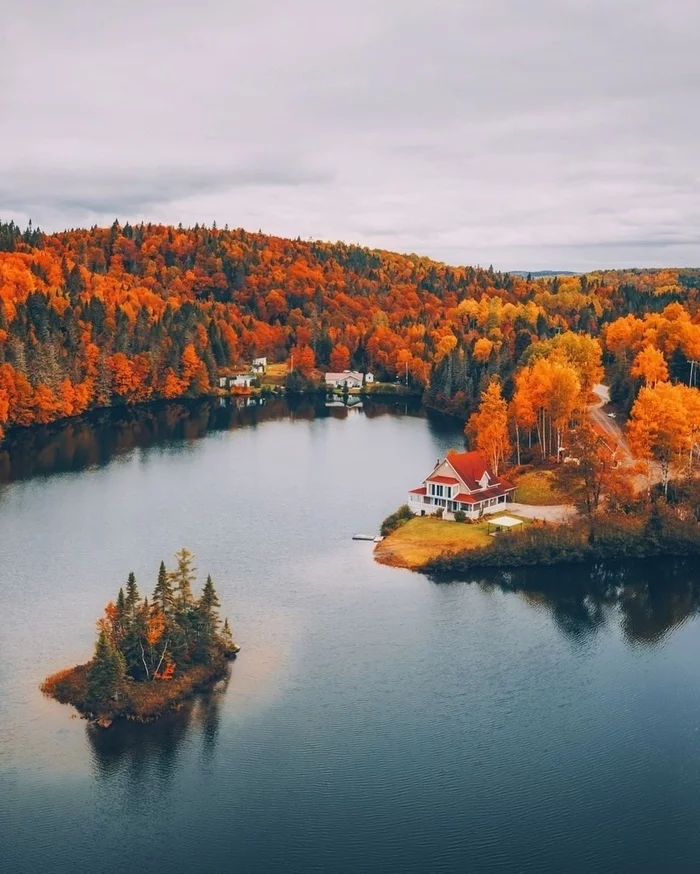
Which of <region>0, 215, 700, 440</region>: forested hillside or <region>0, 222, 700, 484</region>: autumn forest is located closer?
<region>0, 222, 700, 484</region>: autumn forest

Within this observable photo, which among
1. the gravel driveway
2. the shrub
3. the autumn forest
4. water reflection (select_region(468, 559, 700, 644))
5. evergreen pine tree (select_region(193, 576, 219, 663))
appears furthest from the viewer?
the autumn forest

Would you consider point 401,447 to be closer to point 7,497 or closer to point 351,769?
point 7,497

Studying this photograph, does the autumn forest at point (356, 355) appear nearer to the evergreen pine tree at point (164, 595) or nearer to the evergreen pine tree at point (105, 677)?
the evergreen pine tree at point (164, 595)

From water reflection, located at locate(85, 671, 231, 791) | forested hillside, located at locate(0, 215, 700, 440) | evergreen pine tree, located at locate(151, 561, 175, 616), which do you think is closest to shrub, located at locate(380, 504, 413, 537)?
evergreen pine tree, located at locate(151, 561, 175, 616)


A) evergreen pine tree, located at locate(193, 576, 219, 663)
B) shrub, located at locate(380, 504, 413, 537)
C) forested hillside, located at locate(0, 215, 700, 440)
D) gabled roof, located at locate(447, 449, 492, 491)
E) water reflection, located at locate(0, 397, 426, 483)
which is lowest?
evergreen pine tree, located at locate(193, 576, 219, 663)

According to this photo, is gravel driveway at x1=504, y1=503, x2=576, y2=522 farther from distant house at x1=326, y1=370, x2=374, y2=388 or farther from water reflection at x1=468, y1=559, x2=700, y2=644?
distant house at x1=326, y1=370, x2=374, y2=388

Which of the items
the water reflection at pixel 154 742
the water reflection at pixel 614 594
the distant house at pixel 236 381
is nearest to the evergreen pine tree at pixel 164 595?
the water reflection at pixel 154 742

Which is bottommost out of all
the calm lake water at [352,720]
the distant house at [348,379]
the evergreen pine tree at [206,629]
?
the calm lake water at [352,720]

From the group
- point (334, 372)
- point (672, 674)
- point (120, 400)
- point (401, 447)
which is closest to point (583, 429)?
point (672, 674)
